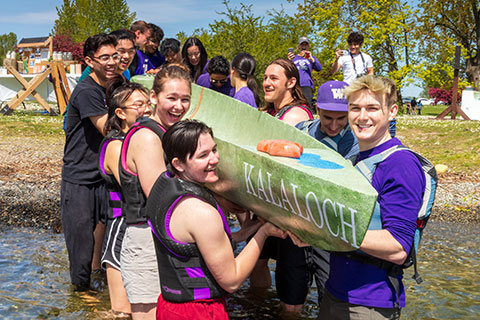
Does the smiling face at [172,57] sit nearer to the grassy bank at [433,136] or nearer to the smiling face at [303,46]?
the smiling face at [303,46]

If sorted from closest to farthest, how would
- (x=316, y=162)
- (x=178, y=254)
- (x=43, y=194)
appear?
(x=178, y=254) < (x=316, y=162) < (x=43, y=194)

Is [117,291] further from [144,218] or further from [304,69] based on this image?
[304,69]

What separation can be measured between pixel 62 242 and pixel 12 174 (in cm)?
406

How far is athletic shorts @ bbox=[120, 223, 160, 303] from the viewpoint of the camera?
11.0 feet

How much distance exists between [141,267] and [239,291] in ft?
6.99

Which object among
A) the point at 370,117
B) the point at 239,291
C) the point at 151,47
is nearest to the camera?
the point at 370,117

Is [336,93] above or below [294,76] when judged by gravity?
below

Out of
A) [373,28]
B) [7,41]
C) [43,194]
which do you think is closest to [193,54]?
[43,194]

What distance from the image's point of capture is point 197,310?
2.50 metres

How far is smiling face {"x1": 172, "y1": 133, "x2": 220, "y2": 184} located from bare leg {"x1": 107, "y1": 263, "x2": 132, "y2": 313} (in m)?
1.61

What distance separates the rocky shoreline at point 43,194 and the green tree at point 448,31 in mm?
19108

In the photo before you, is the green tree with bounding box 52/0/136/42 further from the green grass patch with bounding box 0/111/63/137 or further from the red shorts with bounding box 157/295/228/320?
the red shorts with bounding box 157/295/228/320

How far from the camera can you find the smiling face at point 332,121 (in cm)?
364

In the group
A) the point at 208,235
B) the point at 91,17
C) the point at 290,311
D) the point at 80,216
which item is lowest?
the point at 290,311
